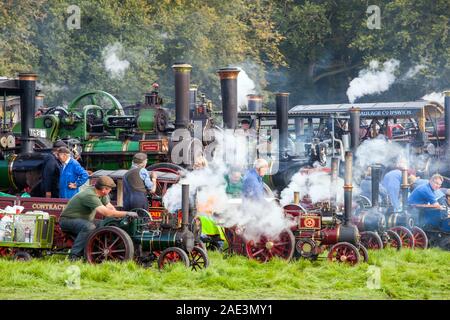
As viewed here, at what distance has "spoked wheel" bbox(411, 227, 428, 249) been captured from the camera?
1234cm

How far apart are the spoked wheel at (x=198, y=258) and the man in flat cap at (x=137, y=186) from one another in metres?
1.13

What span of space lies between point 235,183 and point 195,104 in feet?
13.7

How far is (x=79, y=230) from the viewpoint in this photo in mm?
9742

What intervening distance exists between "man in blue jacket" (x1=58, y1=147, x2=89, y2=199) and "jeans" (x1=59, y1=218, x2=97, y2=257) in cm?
155

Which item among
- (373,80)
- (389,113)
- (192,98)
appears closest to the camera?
(192,98)

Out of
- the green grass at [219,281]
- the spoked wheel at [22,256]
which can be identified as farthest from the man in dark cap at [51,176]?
Answer: the green grass at [219,281]

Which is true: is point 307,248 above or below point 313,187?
below

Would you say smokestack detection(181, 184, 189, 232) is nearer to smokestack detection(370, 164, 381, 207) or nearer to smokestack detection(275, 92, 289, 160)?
smokestack detection(370, 164, 381, 207)

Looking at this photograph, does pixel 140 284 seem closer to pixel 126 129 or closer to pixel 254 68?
pixel 126 129

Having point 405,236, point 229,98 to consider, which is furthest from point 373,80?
point 405,236

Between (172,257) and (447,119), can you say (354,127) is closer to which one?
(447,119)

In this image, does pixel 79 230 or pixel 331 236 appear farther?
pixel 331 236

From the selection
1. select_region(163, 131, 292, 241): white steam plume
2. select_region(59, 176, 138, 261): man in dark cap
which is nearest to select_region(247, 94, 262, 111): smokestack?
select_region(163, 131, 292, 241): white steam plume

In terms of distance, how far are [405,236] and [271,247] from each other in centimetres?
249
